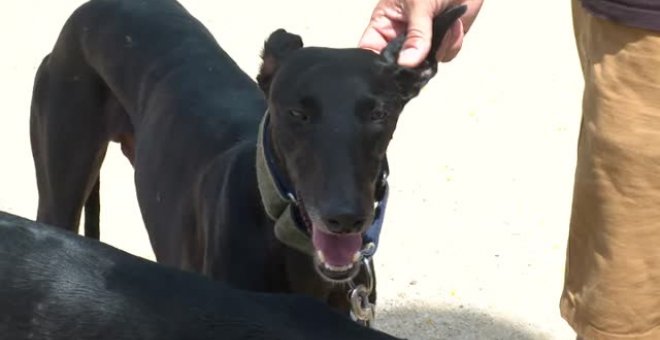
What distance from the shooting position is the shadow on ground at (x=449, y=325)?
3.96m

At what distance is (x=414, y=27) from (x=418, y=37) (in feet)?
0.08

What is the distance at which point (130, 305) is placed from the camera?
195 centimetres

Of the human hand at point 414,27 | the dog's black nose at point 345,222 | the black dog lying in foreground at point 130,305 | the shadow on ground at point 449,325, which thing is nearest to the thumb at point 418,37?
the human hand at point 414,27

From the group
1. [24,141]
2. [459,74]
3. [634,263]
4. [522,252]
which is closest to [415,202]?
[522,252]

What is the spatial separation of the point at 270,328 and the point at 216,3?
4.63m

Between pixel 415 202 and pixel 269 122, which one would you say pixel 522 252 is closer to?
pixel 415 202

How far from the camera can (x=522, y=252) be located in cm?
434

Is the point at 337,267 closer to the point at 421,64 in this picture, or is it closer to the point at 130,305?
the point at 421,64

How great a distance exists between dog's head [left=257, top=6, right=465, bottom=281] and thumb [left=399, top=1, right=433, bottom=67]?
23mm

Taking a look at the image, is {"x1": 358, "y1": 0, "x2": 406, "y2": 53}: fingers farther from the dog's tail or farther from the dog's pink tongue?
the dog's tail

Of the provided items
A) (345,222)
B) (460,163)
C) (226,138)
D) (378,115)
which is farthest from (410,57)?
(460,163)

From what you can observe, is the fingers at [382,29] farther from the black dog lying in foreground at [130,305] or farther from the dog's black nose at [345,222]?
the black dog lying in foreground at [130,305]

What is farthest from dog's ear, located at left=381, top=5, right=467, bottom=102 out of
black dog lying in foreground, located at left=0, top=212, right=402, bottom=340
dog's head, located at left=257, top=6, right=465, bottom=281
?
black dog lying in foreground, located at left=0, top=212, right=402, bottom=340

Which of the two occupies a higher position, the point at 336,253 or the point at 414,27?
the point at 414,27
